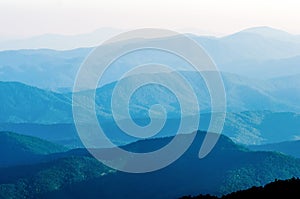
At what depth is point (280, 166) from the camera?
96.1m

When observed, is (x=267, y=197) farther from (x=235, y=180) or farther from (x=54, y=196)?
(x=54, y=196)

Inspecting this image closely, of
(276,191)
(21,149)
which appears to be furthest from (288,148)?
(276,191)

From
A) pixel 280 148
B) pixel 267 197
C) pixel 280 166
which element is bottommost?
pixel 280 148

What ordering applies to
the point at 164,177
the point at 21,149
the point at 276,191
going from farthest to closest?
the point at 21,149 < the point at 164,177 < the point at 276,191

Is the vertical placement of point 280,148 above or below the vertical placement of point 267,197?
below

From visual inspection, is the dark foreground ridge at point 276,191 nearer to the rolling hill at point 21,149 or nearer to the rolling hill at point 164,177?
the rolling hill at point 164,177

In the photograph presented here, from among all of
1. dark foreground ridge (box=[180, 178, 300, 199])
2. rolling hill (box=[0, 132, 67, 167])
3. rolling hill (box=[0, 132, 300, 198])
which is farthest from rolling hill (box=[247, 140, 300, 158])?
dark foreground ridge (box=[180, 178, 300, 199])

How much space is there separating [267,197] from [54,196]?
49.9 meters

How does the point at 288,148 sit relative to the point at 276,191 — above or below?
below

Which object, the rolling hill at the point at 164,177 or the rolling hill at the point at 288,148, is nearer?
the rolling hill at the point at 164,177

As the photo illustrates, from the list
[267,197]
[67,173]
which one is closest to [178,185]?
[67,173]

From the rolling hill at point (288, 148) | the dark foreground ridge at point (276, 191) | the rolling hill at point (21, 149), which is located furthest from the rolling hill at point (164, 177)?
the rolling hill at point (288, 148)

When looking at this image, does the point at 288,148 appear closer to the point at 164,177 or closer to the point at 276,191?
the point at 164,177

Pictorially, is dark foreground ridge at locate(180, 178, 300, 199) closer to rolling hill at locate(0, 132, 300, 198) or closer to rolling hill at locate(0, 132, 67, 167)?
rolling hill at locate(0, 132, 300, 198)
